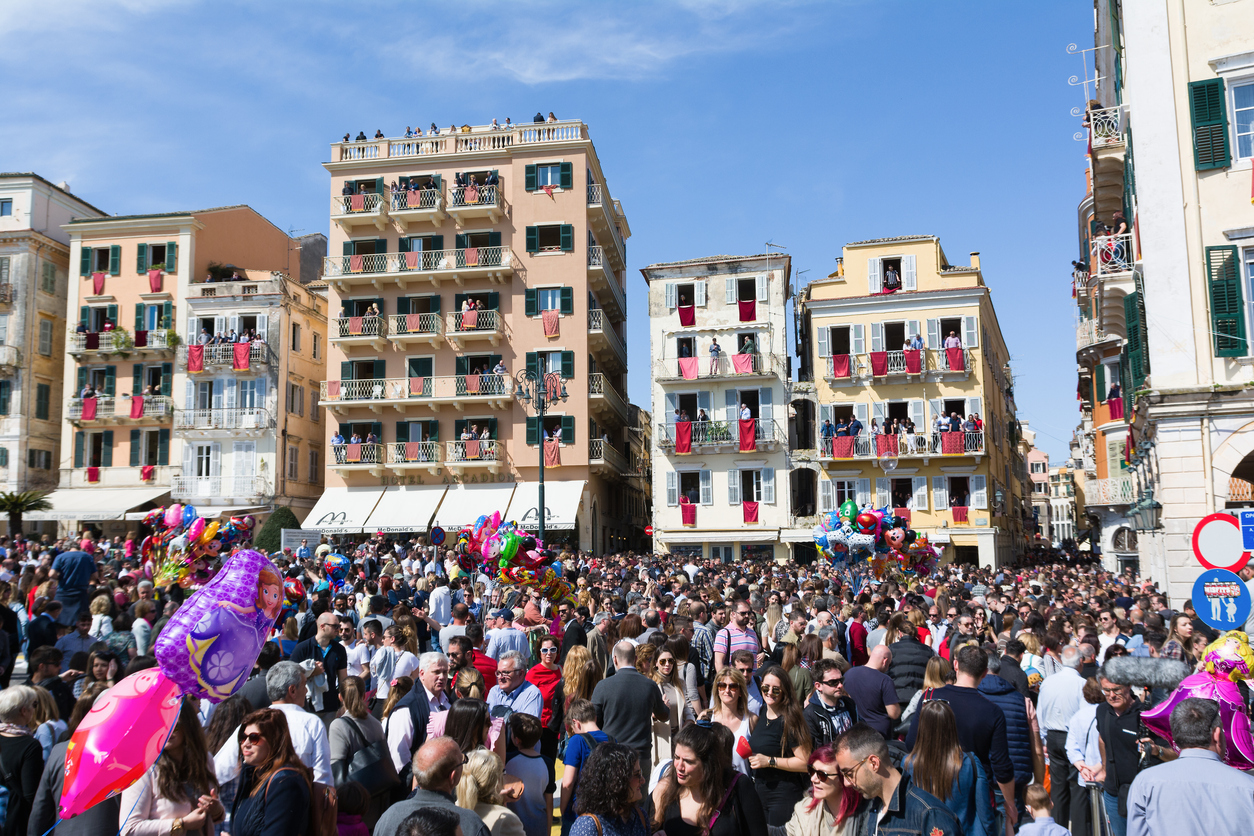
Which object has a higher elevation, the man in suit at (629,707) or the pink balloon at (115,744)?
the pink balloon at (115,744)

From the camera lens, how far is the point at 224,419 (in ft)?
126

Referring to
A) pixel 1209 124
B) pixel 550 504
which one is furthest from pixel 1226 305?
pixel 550 504

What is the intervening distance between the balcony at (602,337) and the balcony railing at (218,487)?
46.6 feet

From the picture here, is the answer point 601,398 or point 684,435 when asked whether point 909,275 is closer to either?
point 684,435

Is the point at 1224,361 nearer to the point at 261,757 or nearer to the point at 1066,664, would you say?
the point at 1066,664

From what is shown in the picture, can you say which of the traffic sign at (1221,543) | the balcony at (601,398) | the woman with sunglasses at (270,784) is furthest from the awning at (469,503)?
the woman with sunglasses at (270,784)

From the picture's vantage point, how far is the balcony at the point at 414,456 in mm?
37062

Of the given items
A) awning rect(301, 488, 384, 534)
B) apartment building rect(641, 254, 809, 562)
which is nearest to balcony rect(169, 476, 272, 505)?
awning rect(301, 488, 384, 534)

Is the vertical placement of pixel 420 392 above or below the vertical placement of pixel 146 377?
below

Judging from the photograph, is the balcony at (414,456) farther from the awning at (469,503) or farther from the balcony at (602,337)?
the balcony at (602,337)

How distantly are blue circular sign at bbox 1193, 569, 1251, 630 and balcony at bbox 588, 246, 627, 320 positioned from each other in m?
31.1

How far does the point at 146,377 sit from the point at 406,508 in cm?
1288

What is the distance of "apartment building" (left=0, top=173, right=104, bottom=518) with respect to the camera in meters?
38.9

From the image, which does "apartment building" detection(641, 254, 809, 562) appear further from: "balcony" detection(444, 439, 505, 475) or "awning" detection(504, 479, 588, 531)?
"balcony" detection(444, 439, 505, 475)
